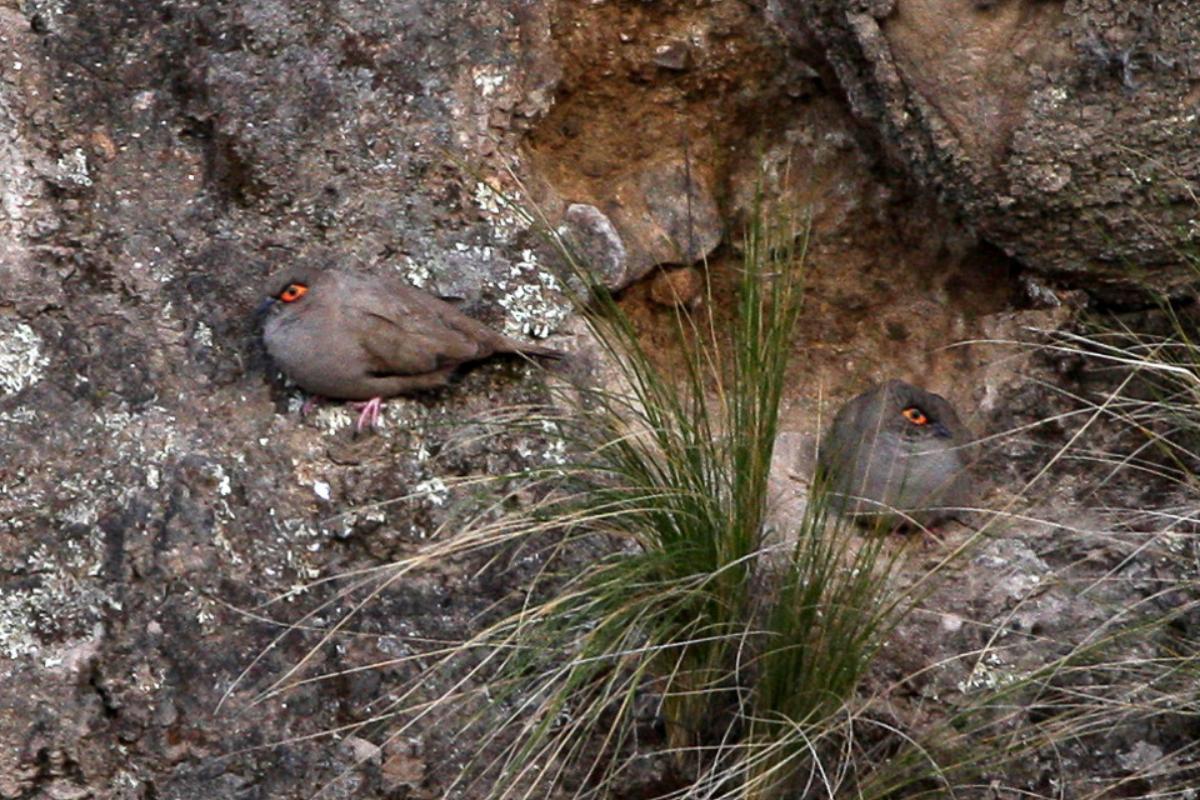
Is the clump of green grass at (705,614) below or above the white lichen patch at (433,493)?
above

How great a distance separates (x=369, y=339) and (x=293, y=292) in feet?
0.76

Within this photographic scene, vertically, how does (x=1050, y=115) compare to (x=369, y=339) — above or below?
above

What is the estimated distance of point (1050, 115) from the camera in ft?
15.6

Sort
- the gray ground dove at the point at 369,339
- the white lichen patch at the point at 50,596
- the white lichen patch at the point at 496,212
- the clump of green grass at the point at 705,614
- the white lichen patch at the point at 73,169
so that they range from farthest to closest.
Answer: the white lichen patch at the point at 496,212 → the white lichen patch at the point at 73,169 → the gray ground dove at the point at 369,339 → the white lichen patch at the point at 50,596 → the clump of green grass at the point at 705,614

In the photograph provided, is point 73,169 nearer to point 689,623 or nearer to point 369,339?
point 369,339

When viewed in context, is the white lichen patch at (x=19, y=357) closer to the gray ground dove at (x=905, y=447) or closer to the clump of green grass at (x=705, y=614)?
the clump of green grass at (x=705, y=614)

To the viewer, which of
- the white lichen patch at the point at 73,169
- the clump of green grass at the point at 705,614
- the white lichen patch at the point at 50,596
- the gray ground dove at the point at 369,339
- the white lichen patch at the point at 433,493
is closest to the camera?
the clump of green grass at the point at 705,614

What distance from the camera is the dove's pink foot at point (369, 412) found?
4.83m

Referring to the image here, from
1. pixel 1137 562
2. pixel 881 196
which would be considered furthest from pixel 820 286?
pixel 1137 562

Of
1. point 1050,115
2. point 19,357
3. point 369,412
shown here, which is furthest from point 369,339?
point 1050,115

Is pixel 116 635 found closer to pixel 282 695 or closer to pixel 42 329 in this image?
pixel 282 695

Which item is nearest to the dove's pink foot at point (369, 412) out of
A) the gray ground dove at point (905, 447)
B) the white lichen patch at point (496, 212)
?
the white lichen patch at point (496, 212)

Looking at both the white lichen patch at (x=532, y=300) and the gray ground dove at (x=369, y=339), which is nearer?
the gray ground dove at (x=369, y=339)

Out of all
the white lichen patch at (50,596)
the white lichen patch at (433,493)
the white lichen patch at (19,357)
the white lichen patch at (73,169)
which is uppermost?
the white lichen patch at (73,169)
